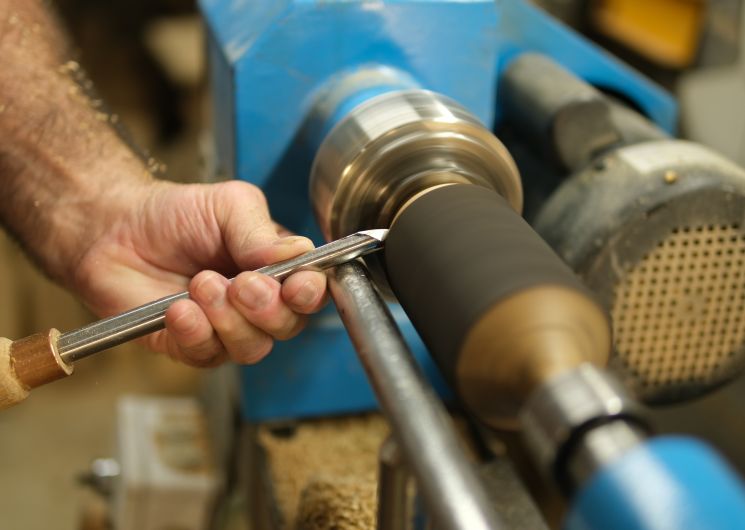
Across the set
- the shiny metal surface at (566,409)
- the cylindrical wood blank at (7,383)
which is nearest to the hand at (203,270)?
the cylindrical wood blank at (7,383)

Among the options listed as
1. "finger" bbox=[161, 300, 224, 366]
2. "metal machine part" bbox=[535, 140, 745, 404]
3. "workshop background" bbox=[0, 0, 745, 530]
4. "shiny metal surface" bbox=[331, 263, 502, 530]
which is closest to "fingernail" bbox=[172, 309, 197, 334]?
"finger" bbox=[161, 300, 224, 366]

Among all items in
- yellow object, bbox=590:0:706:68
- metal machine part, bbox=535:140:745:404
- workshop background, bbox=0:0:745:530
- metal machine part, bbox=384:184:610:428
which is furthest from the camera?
workshop background, bbox=0:0:745:530

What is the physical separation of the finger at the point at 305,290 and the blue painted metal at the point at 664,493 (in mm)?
263

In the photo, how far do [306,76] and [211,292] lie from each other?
0.25m

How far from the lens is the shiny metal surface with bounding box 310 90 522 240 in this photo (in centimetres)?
60

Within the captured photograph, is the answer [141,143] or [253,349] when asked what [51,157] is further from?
[141,143]

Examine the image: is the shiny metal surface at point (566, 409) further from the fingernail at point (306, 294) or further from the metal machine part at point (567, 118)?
the metal machine part at point (567, 118)

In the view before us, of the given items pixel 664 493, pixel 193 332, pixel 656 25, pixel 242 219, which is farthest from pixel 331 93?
pixel 656 25

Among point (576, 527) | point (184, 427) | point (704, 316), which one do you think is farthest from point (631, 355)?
point (184, 427)

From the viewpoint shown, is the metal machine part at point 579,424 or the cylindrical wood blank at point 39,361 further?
the cylindrical wood blank at point 39,361

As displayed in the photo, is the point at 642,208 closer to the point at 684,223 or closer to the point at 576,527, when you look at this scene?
the point at 684,223

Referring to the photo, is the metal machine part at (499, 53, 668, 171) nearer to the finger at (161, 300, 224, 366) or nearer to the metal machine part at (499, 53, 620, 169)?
the metal machine part at (499, 53, 620, 169)

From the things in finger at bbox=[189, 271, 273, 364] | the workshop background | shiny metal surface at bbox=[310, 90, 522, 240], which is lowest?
the workshop background

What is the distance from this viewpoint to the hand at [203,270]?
1.89 feet
